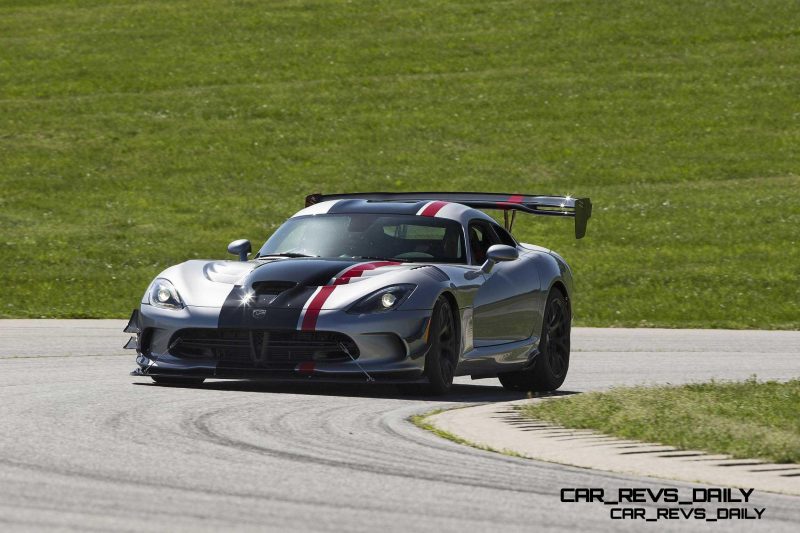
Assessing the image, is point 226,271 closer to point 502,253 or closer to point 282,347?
point 282,347

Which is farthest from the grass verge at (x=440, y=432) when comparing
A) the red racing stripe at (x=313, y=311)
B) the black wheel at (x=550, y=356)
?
the black wheel at (x=550, y=356)

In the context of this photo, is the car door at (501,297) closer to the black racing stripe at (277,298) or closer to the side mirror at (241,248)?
the black racing stripe at (277,298)

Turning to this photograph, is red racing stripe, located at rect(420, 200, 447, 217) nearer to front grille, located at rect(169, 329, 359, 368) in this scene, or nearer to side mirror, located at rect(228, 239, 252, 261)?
side mirror, located at rect(228, 239, 252, 261)

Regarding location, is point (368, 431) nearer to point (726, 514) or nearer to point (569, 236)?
point (726, 514)

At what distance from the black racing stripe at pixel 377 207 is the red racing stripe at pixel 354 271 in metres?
1.09

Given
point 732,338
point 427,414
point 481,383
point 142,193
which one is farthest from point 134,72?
point 427,414

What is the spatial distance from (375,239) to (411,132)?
28032 mm

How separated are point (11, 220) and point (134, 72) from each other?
1616cm

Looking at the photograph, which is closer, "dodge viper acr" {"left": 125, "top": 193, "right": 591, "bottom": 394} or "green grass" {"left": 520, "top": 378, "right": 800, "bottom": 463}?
"green grass" {"left": 520, "top": 378, "right": 800, "bottom": 463}

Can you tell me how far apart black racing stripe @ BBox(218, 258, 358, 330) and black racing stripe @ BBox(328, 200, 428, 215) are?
132 cm

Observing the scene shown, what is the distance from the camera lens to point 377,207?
12477mm

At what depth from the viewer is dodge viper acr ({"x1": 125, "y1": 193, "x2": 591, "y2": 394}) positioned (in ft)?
35.0

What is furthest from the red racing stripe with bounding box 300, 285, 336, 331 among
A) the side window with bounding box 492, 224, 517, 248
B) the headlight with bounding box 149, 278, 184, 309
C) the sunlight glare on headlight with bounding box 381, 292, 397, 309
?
the side window with bounding box 492, 224, 517, 248

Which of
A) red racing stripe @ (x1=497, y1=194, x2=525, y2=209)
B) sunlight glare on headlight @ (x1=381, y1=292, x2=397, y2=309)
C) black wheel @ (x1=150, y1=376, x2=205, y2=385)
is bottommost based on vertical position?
black wheel @ (x1=150, y1=376, x2=205, y2=385)
